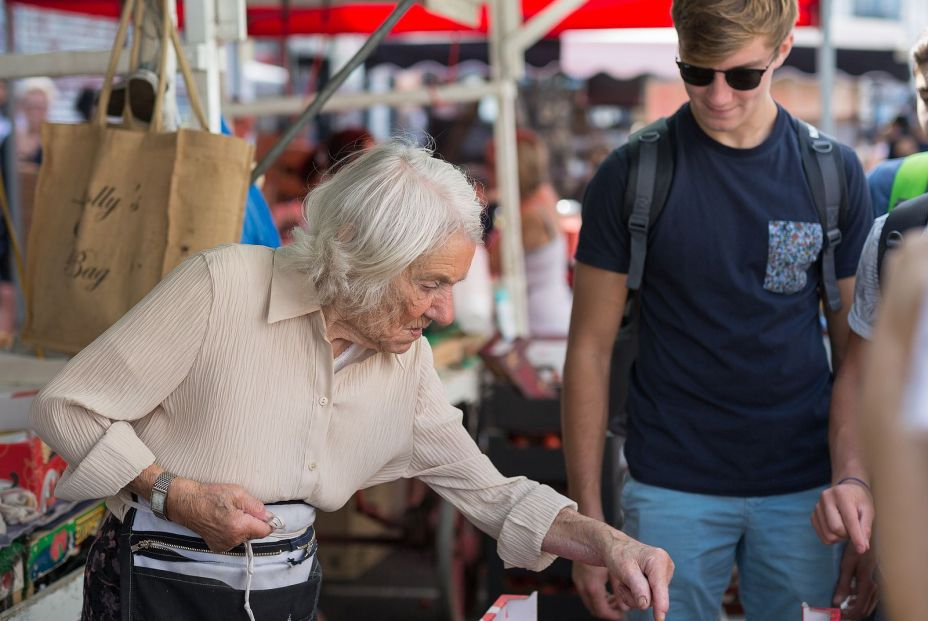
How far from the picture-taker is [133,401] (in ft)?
5.87

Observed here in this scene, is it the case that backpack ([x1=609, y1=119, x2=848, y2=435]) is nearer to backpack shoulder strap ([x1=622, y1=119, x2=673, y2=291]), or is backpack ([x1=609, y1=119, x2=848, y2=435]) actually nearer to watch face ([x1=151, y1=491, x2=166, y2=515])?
backpack shoulder strap ([x1=622, y1=119, x2=673, y2=291])

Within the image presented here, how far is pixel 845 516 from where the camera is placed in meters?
2.09

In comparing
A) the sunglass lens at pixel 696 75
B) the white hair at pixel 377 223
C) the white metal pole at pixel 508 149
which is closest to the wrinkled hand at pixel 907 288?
the white hair at pixel 377 223

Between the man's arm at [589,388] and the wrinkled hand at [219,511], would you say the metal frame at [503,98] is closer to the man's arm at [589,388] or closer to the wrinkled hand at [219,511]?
the man's arm at [589,388]

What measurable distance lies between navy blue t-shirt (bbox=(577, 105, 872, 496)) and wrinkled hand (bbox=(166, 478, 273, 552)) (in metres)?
0.92

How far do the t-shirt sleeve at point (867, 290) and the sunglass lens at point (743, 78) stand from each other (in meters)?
0.35

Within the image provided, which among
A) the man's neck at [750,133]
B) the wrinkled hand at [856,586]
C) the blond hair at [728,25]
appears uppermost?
the blond hair at [728,25]

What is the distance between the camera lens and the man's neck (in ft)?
7.53

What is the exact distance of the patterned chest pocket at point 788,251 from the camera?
2262mm

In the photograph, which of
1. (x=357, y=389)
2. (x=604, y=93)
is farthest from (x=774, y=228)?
(x=604, y=93)

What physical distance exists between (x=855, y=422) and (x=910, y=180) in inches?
26.5

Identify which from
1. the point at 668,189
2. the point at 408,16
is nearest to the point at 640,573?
the point at 668,189

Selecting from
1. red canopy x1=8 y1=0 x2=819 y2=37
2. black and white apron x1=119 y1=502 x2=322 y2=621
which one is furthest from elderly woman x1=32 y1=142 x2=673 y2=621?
red canopy x1=8 y1=0 x2=819 y2=37

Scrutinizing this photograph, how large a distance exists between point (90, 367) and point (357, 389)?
420 mm
